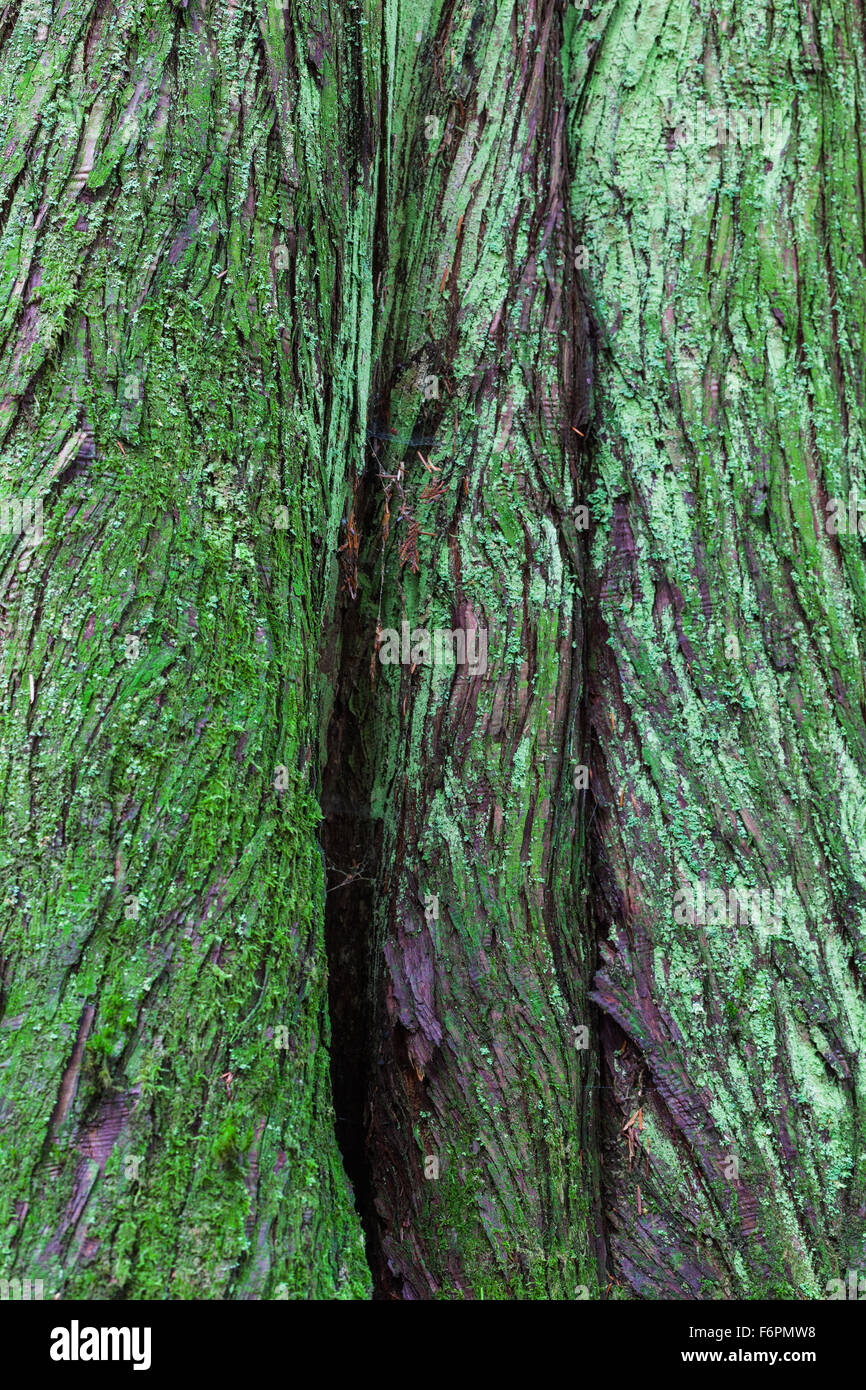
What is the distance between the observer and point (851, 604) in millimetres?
2250

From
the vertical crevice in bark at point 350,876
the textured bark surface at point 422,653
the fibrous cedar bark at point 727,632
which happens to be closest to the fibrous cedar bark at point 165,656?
the textured bark surface at point 422,653

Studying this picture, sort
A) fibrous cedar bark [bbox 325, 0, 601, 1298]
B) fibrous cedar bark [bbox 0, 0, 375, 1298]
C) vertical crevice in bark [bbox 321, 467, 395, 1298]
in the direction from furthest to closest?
vertical crevice in bark [bbox 321, 467, 395, 1298], fibrous cedar bark [bbox 325, 0, 601, 1298], fibrous cedar bark [bbox 0, 0, 375, 1298]

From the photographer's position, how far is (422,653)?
2234 mm

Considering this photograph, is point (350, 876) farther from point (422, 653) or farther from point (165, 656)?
point (165, 656)

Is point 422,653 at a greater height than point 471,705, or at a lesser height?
greater

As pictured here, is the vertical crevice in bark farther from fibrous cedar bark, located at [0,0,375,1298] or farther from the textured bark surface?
fibrous cedar bark, located at [0,0,375,1298]

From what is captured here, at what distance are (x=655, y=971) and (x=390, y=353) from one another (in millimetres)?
1469

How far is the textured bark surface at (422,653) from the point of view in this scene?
179cm

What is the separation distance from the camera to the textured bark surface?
70.5 inches

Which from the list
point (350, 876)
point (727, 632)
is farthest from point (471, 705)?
point (727, 632)

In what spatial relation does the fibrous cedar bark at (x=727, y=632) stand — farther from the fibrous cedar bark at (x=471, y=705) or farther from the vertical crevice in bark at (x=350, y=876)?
the vertical crevice in bark at (x=350, y=876)

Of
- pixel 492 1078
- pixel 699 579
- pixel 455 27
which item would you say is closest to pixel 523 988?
pixel 492 1078

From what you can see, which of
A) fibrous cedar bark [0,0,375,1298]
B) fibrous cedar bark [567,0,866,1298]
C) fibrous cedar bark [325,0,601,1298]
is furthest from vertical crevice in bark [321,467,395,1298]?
fibrous cedar bark [567,0,866,1298]

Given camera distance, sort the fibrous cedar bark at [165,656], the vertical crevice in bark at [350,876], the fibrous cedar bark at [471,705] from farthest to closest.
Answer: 1. the vertical crevice in bark at [350,876]
2. the fibrous cedar bark at [471,705]
3. the fibrous cedar bark at [165,656]
